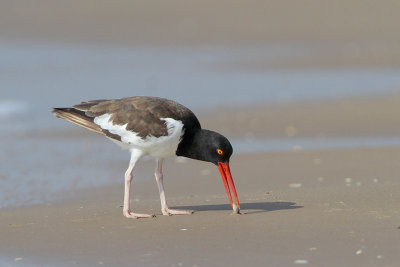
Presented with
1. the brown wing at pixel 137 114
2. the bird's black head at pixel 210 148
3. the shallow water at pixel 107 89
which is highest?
the shallow water at pixel 107 89

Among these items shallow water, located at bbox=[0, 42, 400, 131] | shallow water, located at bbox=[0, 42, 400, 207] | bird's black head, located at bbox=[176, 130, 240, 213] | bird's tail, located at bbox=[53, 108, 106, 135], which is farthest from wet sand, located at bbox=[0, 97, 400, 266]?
shallow water, located at bbox=[0, 42, 400, 131]

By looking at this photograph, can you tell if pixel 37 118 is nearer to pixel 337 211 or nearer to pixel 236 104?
pixel 236 104

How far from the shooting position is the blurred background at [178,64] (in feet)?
44.7

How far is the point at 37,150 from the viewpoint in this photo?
43.9 feet

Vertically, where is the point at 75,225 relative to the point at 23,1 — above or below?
below

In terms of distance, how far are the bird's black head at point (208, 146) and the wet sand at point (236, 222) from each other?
2.02ft

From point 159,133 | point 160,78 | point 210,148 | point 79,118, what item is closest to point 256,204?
point 210,148

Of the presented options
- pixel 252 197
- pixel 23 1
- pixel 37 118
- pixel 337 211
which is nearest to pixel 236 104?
pixel 37 118

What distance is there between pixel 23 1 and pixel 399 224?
83.2ft

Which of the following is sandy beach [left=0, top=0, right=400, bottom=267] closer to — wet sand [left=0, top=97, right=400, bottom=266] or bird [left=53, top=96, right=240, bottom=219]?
wet sand [left=0, top=97, right=400, bottom=266]

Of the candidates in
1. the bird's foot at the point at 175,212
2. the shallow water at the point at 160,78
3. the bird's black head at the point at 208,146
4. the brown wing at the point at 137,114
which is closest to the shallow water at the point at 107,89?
the shallow water at the point at 160,78

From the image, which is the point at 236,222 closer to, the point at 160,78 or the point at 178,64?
the point at 160,78

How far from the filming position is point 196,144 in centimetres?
875

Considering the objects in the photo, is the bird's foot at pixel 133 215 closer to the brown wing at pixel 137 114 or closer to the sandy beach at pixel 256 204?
the sandy beach at pixel 256 204
